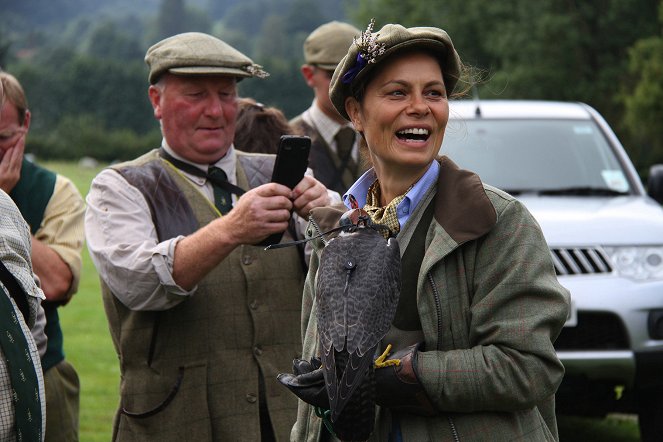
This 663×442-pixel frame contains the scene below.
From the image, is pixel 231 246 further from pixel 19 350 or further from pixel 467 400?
pixel 467 400

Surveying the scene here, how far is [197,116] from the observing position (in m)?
4.52

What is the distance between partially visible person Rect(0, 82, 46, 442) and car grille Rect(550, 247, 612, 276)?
430cm

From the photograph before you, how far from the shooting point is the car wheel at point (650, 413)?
6941mm

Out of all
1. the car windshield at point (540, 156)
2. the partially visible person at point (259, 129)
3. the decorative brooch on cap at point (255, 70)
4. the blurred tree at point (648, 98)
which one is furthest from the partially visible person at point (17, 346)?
the blurred tree at point (648, 98)

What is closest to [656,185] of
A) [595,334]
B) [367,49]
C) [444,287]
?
[595,334]

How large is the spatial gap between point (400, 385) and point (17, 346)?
1.06 metres

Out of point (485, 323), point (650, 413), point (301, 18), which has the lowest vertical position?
point (301, 18)

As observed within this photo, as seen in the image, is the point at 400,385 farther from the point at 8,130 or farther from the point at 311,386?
the point at 8,130

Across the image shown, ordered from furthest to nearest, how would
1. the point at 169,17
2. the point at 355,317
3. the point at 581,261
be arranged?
the point at 169,17 → the point at 581,261 → the point at 355,317

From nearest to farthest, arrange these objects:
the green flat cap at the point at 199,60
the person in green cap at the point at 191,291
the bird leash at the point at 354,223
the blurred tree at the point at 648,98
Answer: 1. the bird leash at the point at 354,223
2. the person in green cap at the point at 191,291
3. the green flat cap at the point at 199,60
4. the blurred tree at the point at 648,98

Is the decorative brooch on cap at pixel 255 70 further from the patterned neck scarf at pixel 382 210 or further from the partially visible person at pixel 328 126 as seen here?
the partially visible person at pixel 328 126

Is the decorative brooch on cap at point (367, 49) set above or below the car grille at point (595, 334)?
above

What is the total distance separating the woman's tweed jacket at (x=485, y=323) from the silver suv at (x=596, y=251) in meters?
3.18

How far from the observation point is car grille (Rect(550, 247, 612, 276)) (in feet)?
22.6
